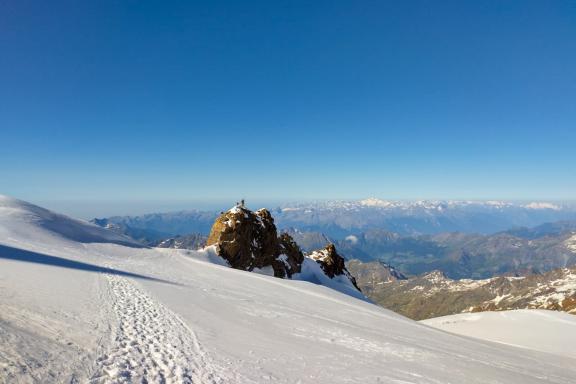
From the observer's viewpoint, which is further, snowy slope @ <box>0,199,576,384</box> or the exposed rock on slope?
the exposed rock on slope

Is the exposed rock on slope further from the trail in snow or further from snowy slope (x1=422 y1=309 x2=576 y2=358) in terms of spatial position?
the trail in snow

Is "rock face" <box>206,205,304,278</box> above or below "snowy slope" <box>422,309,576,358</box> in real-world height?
above

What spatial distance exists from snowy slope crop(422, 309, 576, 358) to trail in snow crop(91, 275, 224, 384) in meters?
30.6

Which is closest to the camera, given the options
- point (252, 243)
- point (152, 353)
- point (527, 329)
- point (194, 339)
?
point (152, 353)

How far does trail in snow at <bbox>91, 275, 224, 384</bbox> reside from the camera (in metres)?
8.57

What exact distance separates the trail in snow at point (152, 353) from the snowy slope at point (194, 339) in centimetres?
3

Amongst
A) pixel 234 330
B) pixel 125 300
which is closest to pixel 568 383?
pixel 234 330

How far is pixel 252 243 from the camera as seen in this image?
211 feet

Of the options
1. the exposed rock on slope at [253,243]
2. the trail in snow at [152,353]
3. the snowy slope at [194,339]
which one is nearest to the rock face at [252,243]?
the exposed rock on slope at [253,243]

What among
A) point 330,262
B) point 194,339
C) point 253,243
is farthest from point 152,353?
point 330,262

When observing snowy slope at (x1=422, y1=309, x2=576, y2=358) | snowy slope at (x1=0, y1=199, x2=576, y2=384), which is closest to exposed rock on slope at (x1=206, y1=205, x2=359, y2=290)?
snowy slope at (x1=422, y1=309, x2=576, y2=358)

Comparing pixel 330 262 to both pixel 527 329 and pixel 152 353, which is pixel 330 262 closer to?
pixel 527 329

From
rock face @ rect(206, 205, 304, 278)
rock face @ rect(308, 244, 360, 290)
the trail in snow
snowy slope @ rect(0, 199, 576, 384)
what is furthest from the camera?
rock face @ rect(308, 244, 360, 290)

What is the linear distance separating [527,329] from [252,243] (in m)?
45.3
